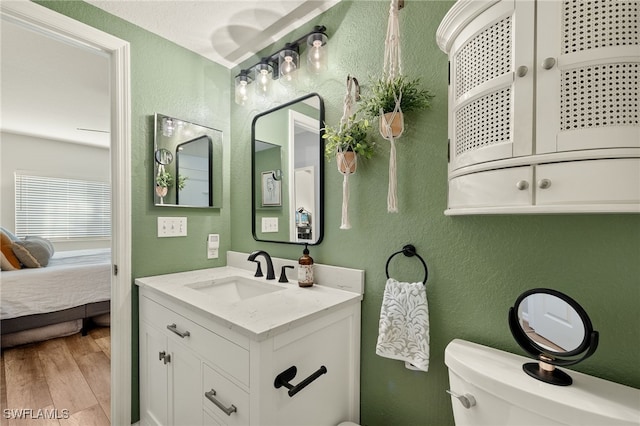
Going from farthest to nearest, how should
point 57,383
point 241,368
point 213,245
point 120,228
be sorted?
point 57,383, point 213,245, point 120,228, point 241,368

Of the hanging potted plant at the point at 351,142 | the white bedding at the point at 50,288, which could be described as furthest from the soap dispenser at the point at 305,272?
the white bedding at the point at 50,288

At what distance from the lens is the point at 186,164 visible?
5.90ft

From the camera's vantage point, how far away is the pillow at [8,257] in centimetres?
291

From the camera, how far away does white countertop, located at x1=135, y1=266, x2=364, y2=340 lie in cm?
94

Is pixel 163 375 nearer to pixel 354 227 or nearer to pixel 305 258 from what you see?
pixel 305 258

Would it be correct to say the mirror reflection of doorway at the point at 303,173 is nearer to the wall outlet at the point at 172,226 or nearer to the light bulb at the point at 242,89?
the light bulb at the point at 242,89

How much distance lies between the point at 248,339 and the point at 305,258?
1.85 ft

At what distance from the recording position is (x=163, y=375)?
136cm

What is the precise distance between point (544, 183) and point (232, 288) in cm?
152

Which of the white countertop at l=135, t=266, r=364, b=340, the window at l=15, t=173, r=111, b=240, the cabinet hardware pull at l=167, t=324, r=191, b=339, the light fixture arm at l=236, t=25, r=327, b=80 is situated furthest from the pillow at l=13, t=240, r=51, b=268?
the light fixture arm at l=236, t=25, r=327, b=80

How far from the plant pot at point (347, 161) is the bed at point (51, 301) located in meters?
3.23

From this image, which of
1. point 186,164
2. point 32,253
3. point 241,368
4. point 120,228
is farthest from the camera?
point 32,253

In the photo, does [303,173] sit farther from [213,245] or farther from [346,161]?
[213,245]

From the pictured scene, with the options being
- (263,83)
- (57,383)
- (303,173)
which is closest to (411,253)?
(303,173)
